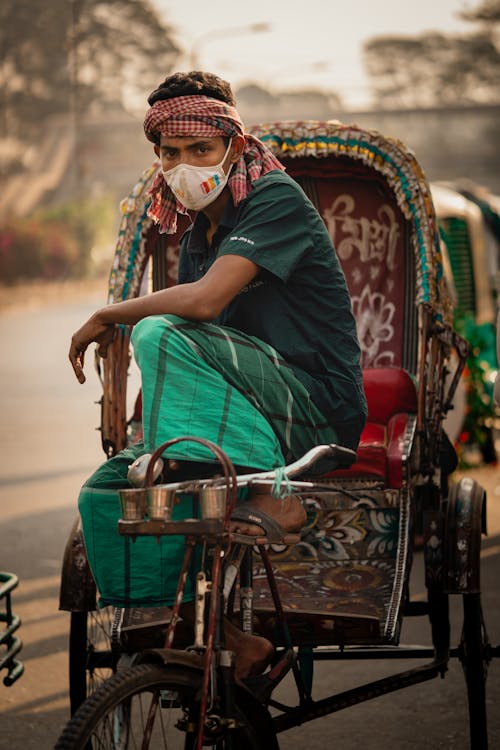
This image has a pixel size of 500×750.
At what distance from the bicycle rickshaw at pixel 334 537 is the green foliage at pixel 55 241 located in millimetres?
30414

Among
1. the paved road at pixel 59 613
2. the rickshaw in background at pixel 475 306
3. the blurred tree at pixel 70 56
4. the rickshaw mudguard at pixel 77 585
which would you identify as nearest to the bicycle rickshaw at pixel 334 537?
the rickshaw mudguard at pixel 77 585

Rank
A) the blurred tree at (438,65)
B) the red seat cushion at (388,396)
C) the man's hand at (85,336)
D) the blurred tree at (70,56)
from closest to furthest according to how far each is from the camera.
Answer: the man's hand at (85,336) → the red seat cushion at (388,396) → the blurred tree at (70,56) → the blurred tree at (438,65)

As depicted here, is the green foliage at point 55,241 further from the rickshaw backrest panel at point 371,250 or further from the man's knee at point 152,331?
the man's knee at point 152,331

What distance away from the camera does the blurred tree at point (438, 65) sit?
73.0 meters

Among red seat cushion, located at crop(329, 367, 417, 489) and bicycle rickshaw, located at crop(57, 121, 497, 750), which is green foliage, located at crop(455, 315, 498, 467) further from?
red seat cushion, located at crop(329, 367, 417, 489)

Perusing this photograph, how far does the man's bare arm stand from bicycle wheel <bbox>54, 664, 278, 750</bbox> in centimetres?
86

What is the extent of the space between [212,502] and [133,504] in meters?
0.18

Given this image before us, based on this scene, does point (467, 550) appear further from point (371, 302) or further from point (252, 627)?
point (371, 302)

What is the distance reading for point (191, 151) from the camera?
3.32 metres

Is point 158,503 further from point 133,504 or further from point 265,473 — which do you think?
point 265,473

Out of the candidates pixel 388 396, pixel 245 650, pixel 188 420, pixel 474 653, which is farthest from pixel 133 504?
pixel 388 396

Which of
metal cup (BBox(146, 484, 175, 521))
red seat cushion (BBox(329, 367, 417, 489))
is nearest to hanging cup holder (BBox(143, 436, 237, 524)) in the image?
metal cup (BBox(146, 484, 175, 521))

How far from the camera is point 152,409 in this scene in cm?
307

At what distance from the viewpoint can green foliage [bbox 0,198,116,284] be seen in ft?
119
